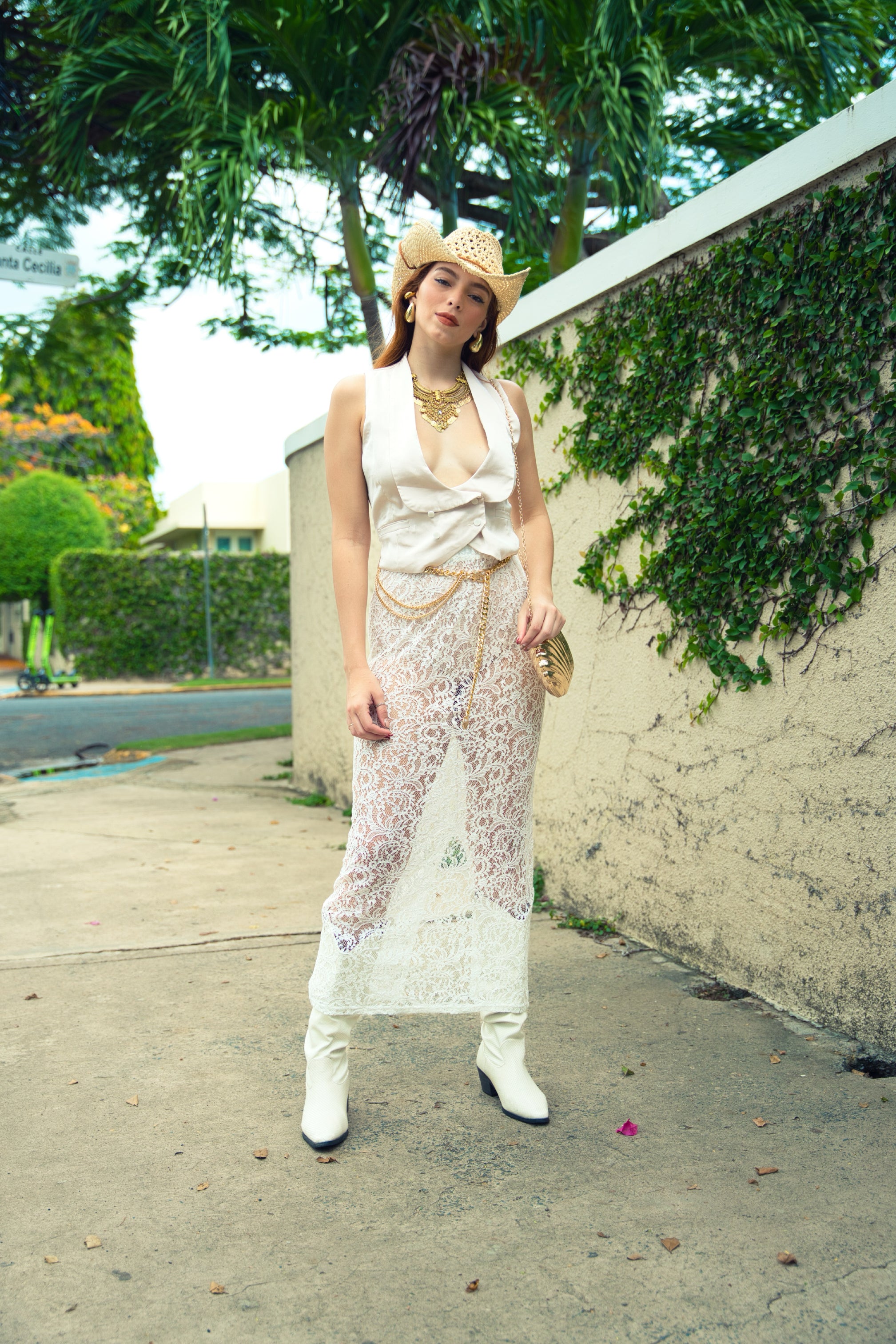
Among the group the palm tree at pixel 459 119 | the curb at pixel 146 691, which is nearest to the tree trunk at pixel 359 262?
the palm tree at pixel 459 119

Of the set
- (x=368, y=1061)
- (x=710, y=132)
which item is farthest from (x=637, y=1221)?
(x=710, y=132)

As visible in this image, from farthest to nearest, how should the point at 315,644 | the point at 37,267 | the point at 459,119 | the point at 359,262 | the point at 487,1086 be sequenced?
1. the point at 359,262
2. the point at 459,119
3. the point at 315,644
4. the point at 37,267
5. the point at 487,1086

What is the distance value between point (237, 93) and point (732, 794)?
643cm

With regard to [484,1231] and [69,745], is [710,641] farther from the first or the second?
[69,745]

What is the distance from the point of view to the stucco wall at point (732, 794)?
260cm

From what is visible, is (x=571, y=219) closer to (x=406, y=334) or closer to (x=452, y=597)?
(x=406, y=334)

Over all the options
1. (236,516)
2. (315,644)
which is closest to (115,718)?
(315,644)

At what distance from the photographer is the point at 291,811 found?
6.22 m

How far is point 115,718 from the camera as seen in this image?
1263cm

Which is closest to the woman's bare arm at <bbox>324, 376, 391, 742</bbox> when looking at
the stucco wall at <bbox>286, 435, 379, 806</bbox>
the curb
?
the stucco wall at <bbox>286, 435, 379, 806</bbox>

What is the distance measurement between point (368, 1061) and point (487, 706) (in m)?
1.06

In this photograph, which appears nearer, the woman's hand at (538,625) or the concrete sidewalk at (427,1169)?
the concrete sidewalk at (427,1169)

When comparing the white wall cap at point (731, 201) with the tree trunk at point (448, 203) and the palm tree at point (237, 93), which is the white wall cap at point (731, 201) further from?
the tree trunk at point (448, 203)

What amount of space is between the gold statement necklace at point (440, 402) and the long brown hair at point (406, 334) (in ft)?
0.29
